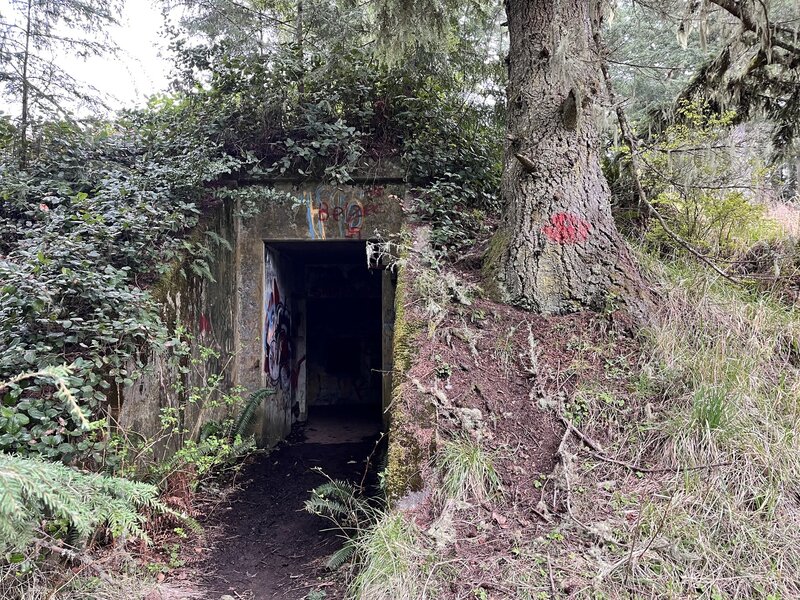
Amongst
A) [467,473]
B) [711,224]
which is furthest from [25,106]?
[711,224]

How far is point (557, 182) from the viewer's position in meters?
4.15

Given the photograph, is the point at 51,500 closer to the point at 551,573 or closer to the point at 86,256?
the point at 551,573

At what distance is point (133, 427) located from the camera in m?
3.50

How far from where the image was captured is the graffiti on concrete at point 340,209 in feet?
19.4

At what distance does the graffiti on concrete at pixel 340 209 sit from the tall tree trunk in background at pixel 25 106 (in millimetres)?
3020

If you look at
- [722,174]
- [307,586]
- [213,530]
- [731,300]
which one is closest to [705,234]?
[722,174]

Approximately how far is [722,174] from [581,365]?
8.63 feet

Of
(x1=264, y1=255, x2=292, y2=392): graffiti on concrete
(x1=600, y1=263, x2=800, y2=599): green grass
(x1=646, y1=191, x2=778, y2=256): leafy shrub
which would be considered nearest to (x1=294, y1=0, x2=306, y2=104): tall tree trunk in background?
(x1=264, y1=255, x2=292, y2=392): graffiti on concrete

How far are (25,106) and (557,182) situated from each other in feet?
18.5

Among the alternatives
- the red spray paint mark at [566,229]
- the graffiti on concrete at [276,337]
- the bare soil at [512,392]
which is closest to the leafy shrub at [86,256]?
the graffiti on concrete at [276,337]

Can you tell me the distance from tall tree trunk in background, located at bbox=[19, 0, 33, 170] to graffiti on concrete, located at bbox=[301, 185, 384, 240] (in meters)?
3.02

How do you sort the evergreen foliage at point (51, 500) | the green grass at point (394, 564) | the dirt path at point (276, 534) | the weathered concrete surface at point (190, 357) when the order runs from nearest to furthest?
the evergreen foliage at point (51, 500) → the green grass at point (394, 564) → the dirt path at point (276, 534) → the weathered concrete surface at point (190, 357)

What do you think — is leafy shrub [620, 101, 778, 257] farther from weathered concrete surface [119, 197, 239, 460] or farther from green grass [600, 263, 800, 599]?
weathered concrete surface [119, 197, 239, 460]

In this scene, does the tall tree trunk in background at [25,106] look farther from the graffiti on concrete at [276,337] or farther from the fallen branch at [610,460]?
the fallen branch at [610,460]
